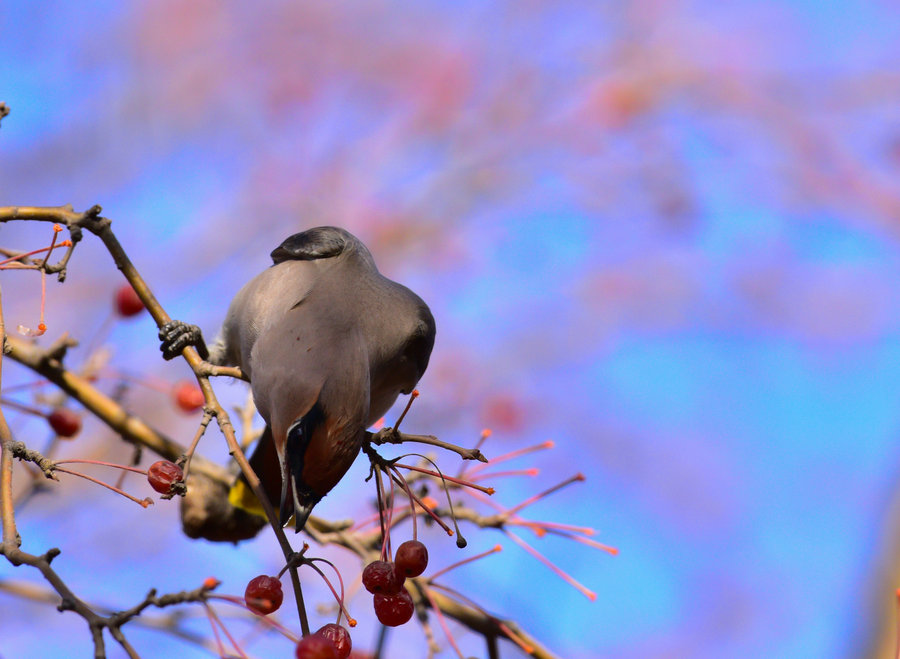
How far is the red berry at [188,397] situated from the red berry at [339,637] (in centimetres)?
174

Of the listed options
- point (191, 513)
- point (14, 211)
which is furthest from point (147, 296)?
point (191, 513)

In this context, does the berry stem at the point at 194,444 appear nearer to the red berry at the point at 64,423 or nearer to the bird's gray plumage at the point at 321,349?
the bird's gray plumage at the point at 321,349

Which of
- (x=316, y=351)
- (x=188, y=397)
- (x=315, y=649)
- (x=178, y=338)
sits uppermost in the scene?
(x=188, y=397)

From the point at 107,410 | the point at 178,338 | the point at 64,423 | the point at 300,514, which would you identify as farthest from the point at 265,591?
the point at 64,423

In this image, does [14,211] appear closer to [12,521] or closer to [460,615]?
[12,521]

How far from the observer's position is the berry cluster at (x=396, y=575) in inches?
72.7

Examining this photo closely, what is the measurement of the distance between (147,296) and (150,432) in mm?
823

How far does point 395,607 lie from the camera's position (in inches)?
74.2

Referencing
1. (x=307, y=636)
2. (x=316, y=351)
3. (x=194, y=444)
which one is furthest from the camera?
(x=316, y=351)

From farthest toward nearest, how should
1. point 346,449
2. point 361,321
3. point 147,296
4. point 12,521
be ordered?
1. point 361,321
2. point 147,296
3. point 346,449
4. point 12,521

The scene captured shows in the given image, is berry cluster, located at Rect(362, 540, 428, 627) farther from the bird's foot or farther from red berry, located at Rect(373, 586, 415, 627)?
the bird's foot

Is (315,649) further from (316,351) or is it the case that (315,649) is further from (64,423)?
(64,423)

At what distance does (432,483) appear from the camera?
2.85 metres

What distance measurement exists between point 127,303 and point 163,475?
1494 mm
